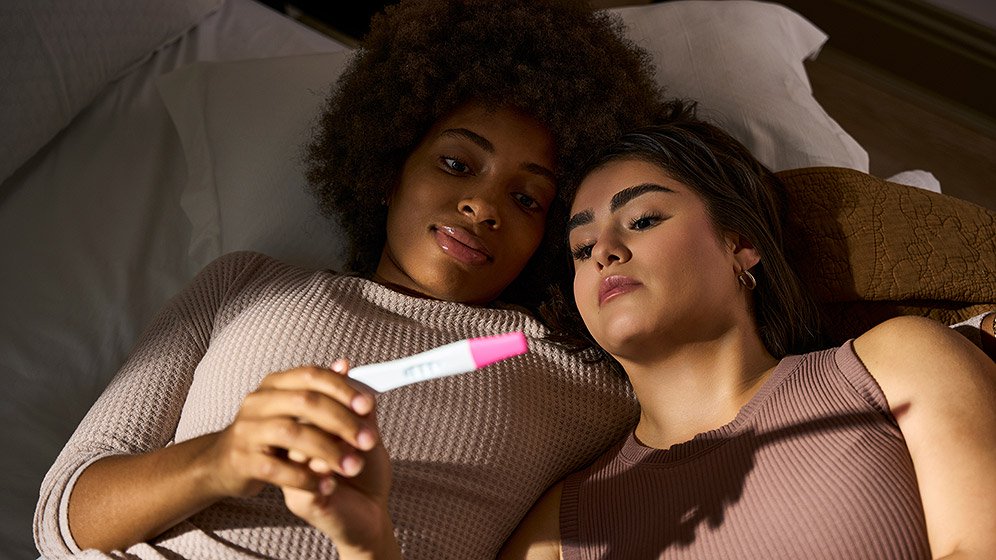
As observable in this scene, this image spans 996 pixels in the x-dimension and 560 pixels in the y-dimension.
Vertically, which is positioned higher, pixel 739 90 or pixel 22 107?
pixel 22 107

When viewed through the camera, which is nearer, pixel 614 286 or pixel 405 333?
pixel 614 286

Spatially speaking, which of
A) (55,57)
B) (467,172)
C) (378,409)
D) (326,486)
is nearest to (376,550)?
(326,486)

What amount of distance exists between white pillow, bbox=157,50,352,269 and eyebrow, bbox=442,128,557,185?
354 mm

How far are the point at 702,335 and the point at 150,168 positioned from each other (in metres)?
1.06

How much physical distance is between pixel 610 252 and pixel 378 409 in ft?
1.20

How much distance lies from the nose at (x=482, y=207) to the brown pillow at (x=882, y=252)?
0.47m

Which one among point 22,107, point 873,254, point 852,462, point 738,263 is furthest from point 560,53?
point 22,107

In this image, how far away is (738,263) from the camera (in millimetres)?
1276

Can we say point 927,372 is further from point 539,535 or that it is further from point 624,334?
point 539,535

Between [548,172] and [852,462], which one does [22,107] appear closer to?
[548,172]

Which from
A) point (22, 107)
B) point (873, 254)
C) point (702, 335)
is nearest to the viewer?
point (702, 335)

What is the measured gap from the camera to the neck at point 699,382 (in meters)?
1.22

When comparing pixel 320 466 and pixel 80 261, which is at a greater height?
pixel 80 261

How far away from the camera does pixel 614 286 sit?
1.18 m
